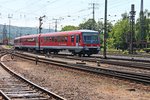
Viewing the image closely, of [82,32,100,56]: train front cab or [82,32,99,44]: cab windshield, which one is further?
[82,32,99,44]: cab windshield

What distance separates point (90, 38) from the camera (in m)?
43.8

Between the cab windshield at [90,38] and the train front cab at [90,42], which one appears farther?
the cab windshield at [90,38]

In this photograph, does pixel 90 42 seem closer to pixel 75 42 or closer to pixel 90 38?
pixel 90 38

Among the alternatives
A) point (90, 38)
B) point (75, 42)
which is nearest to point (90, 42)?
point (90, 38)

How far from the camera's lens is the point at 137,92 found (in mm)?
14383

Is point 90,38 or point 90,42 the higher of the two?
point 90,38

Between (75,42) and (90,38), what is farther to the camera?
(90,38)

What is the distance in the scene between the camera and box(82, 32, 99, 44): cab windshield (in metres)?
43.1

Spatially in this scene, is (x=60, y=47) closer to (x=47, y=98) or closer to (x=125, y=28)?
(x=47, y=98)

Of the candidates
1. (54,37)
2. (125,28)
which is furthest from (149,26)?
(54,37)

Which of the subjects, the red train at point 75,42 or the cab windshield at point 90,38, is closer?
the red train at point 75,42

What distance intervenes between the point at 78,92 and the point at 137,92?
7.42 ft

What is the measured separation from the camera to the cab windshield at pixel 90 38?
43062mm

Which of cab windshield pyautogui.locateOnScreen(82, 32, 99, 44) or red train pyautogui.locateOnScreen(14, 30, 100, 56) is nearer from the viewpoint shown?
red train pyautogui.locateOnScreen(14, 30, 100, 56)
